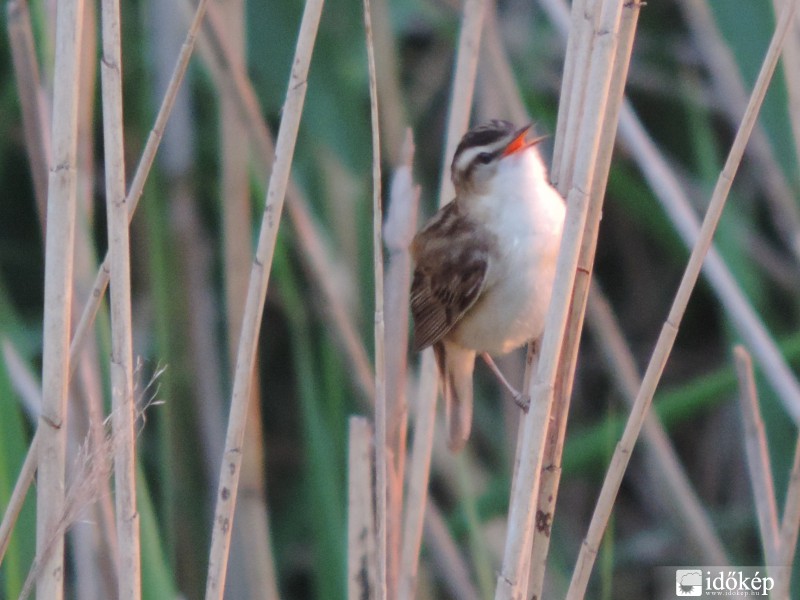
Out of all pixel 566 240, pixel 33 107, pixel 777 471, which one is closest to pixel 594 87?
pixel 566 240

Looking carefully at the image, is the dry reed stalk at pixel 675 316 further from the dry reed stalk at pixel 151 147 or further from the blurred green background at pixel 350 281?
the dry reed stalk at pixel 151 147

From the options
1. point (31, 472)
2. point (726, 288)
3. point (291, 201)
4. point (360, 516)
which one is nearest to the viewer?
point (31, 472)

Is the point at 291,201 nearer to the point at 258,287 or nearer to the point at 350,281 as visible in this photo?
the point at 350,281

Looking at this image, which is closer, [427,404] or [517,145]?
[427,404]

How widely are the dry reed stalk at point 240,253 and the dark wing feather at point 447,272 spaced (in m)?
0.48

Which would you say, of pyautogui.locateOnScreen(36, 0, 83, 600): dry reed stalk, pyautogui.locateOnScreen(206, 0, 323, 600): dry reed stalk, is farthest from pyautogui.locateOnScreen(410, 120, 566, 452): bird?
pyautogui.locateOnScreen(36, 0, 83, 600): dry reed stalk

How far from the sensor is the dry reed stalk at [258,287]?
66.3 inches

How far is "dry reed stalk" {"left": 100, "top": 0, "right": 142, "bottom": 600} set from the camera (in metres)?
1.69

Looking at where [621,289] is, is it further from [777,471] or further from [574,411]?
[777,471]

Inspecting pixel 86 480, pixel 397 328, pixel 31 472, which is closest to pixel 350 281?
pixel 397 328

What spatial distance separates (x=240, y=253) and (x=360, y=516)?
1016 mm

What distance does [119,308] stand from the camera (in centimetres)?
171

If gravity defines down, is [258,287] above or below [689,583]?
above

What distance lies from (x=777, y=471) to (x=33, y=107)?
7.02 ft
